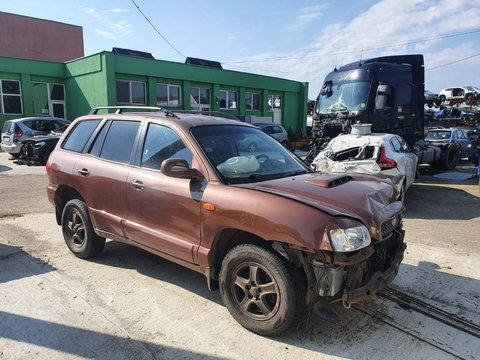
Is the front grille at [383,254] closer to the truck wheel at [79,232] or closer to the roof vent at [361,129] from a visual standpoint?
the truck wheel at [79,232]

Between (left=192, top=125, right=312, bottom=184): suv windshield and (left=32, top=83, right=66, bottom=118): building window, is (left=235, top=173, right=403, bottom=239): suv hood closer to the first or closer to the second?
(left=192, top=125, right=312, bottom=184): suv windshield

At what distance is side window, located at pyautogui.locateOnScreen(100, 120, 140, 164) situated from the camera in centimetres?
412

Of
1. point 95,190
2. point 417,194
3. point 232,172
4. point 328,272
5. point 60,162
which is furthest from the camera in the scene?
point 417,194

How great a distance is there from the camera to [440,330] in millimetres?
3180

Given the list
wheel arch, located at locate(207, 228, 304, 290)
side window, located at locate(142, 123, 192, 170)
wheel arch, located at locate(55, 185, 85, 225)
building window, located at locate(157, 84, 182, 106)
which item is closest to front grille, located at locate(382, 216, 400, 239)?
wheel arch, located at locate(207, 228, 304, 290)

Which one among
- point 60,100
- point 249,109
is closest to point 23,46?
point 60,100

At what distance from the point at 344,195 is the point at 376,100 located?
8.07 m

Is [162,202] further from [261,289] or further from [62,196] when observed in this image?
[62,196]

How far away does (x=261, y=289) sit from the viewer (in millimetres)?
3002

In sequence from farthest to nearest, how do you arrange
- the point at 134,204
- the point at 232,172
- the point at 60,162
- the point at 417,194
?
1. the point at 417,194
2. the point at 60,162
3. the point at 134,204
4. the point at 232,172

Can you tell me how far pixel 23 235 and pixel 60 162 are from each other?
5.49 feet

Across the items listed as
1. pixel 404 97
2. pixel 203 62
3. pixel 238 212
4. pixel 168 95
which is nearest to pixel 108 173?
pixel 238 212

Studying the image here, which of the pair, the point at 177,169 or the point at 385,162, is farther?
the point at 385,162

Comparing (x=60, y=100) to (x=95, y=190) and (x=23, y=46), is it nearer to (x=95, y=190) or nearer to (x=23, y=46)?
(x=23, y=46)
